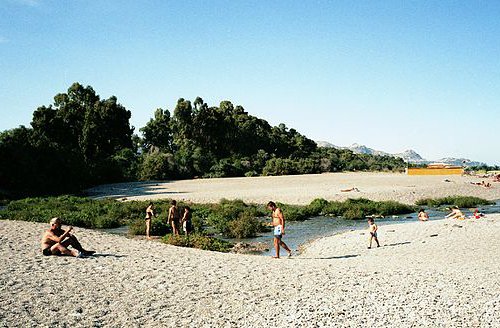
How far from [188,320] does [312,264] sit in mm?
6855

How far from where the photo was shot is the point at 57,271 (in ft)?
41.2

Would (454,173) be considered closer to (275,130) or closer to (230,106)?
(275,130)

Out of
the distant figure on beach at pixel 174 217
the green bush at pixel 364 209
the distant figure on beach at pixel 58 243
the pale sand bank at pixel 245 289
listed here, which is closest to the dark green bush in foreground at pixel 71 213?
the distant figure on beach at pixel 174 217

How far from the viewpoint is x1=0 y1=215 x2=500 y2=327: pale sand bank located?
9.23 m

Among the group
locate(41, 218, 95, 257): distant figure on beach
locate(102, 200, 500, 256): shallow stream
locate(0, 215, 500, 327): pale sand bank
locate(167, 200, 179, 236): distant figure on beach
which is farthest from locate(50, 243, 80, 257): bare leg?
locate(102, 200, 500, 256): shallow stream

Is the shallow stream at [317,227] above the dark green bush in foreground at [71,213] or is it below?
below

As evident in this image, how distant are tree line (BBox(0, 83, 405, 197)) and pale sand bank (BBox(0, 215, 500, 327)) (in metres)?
39.5

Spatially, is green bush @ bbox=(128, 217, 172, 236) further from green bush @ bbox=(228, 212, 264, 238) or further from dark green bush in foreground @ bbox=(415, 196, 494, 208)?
dark green bush in foreground @ bbox=(415, 196, 494, 208)

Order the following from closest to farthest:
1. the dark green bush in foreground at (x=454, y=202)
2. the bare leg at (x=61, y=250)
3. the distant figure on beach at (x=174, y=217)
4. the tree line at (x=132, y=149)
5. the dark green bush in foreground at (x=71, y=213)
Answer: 1. the bare leg at (x=61, y=250)
2. the distant figure on beach at (x=174, y=217)
3. the dark green bush in foreground at (x=71, y=213)
4. the dark green bush in foreground at (x=454, y=202)
5. the tree line at (x=132, y=149)

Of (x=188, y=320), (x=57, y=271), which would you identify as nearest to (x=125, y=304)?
(x=188, y=320)

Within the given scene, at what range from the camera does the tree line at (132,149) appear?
54516 millimetres

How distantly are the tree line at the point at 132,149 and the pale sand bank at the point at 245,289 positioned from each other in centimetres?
3949

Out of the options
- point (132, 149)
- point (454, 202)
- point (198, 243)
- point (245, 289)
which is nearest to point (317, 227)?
point (198, 243)

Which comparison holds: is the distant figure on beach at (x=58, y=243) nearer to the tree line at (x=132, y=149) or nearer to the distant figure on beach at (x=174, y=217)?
the distant figure on beach at (x=174, y=217)
